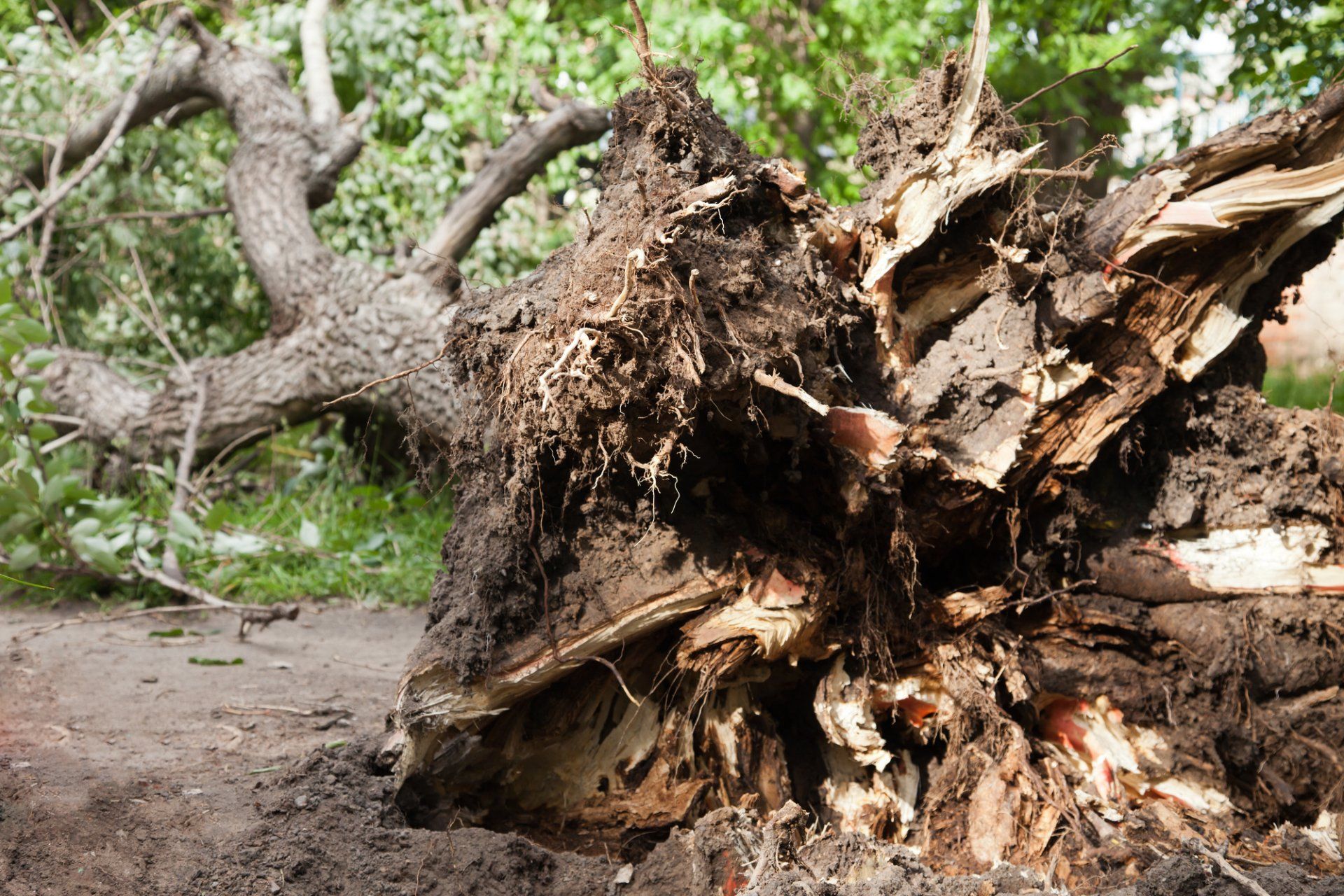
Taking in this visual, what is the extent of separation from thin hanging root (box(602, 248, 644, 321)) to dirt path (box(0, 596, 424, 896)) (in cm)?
146

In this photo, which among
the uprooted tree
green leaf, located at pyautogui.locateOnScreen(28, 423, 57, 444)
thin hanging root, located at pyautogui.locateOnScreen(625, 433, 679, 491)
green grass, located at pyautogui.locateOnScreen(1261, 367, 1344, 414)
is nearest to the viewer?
thin hanging root, located at pyautogui.locateOnScreen(625, 433, 679, 491)

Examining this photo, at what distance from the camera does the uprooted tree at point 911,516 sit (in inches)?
93.0

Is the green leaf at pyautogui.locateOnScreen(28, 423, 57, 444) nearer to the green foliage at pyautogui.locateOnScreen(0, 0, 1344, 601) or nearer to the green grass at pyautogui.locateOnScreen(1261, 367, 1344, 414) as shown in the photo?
the green foliage at pyautogui.locateOnScreen(0, 0, 1344, 601)

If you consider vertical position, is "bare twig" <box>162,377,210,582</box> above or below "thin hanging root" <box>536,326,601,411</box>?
below

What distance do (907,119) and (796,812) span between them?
183 centimetres

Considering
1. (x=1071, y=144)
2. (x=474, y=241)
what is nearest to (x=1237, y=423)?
(x=474, y=241)

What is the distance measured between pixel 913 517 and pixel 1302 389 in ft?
15.3

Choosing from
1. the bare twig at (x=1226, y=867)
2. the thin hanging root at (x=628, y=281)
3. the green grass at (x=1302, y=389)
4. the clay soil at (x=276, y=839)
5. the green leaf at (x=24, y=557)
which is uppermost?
the green grass at (x=1302, y=389)

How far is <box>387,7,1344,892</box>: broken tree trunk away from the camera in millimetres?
2369

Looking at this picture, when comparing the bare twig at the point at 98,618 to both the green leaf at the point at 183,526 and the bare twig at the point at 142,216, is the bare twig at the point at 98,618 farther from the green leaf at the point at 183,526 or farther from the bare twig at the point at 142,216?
the bare twig at the point at 142,216

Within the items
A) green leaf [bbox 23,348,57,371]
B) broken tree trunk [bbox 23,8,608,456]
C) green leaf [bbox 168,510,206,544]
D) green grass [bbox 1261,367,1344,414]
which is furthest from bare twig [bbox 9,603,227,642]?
green grass [bbox 1261,367,1344,414]

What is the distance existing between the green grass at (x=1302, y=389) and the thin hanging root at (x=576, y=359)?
4.47 metres

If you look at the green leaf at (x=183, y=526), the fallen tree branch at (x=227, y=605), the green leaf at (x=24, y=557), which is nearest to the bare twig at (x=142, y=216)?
the green leaf at (x=183, y=526)

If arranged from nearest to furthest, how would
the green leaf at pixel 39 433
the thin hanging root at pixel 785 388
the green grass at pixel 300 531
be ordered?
1. the thin hanging root at pixel 785 388
2. the green leaf at pixel 39 433
3. the green grass at pixel 300 531
